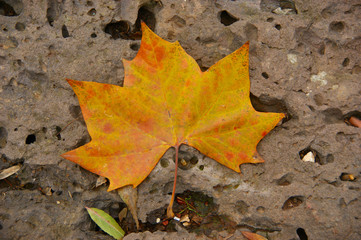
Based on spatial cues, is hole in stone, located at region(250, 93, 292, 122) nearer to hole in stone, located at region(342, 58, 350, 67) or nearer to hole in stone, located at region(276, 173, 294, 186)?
hole in stone, located at region(276, 173, 294, 186)

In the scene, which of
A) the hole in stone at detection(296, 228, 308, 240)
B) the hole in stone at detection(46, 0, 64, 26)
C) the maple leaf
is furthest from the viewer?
the hole in stone at detection(46, 0, 64, 26)

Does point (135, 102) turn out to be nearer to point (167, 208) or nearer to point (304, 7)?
point (167, 208)

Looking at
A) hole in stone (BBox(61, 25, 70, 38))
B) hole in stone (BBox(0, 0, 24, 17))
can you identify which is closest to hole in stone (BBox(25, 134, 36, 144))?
hole in stone (BBox(61, 25, 70, 38))

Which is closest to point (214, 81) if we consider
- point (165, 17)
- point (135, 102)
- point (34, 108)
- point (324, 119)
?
point (135, 102)

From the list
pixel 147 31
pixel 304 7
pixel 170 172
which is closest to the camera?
pixel 147 31

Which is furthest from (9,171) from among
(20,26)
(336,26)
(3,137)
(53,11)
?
A: (336,26)

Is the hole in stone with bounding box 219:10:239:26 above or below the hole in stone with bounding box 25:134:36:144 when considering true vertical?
above

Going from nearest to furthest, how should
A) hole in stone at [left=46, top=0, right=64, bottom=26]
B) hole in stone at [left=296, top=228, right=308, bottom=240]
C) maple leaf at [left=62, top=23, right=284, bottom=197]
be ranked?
maple leaf at [left=62, top=23, right=284, bottom=197] < hole in stone at [left=296, top=228, right=308, bottom=240] < hole in stone at [left=46, top=0, right=64, bottom=26]
